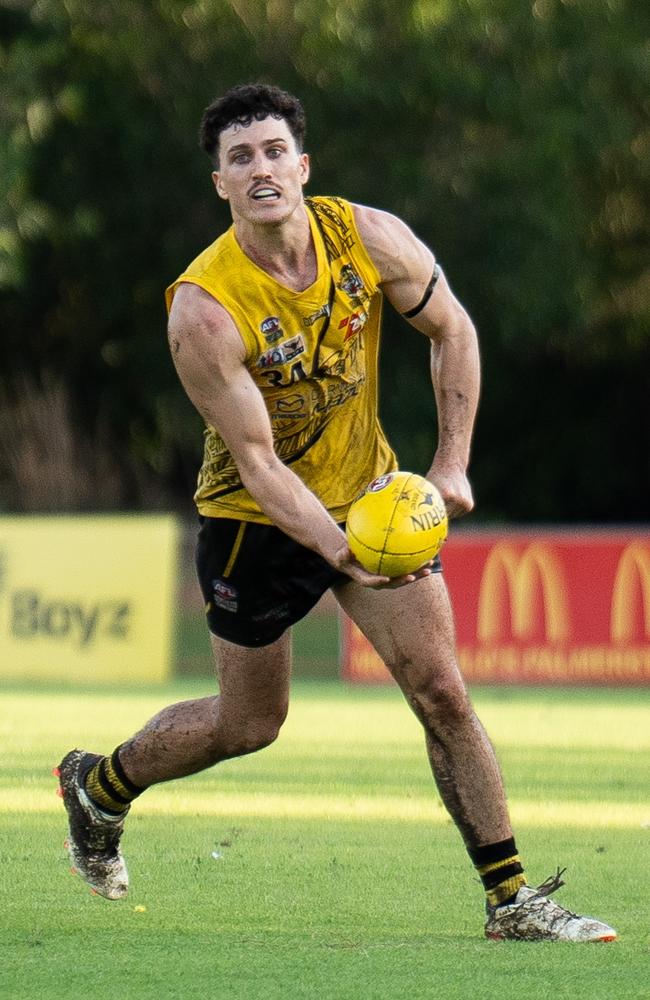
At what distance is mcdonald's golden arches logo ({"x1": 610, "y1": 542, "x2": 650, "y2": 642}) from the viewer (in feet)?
58.7

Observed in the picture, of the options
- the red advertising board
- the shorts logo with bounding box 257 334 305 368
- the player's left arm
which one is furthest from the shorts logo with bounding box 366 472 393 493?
the red advertising board

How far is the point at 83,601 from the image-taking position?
1809cm

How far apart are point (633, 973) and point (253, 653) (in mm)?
1788

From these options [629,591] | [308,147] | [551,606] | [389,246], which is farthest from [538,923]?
[308,147]

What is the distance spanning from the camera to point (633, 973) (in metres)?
5.40

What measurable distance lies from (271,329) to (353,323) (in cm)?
32

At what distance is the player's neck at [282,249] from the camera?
20.4 feet

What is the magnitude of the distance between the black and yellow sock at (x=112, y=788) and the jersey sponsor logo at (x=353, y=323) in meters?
1.69

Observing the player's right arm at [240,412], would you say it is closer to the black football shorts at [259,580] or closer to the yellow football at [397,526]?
the yellow football at [397,526]

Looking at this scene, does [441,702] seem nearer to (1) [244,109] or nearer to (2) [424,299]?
(2) [424,299]

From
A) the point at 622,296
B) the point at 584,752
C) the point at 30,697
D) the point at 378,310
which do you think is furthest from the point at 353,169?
the point at 378,310

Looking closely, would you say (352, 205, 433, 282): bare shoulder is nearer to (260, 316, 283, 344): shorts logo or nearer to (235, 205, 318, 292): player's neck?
(235, 205, 318, 292): player's neck

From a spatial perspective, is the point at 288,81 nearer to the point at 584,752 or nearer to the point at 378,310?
the point at 584,752

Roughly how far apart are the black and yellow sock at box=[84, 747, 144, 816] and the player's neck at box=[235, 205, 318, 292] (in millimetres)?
1790
